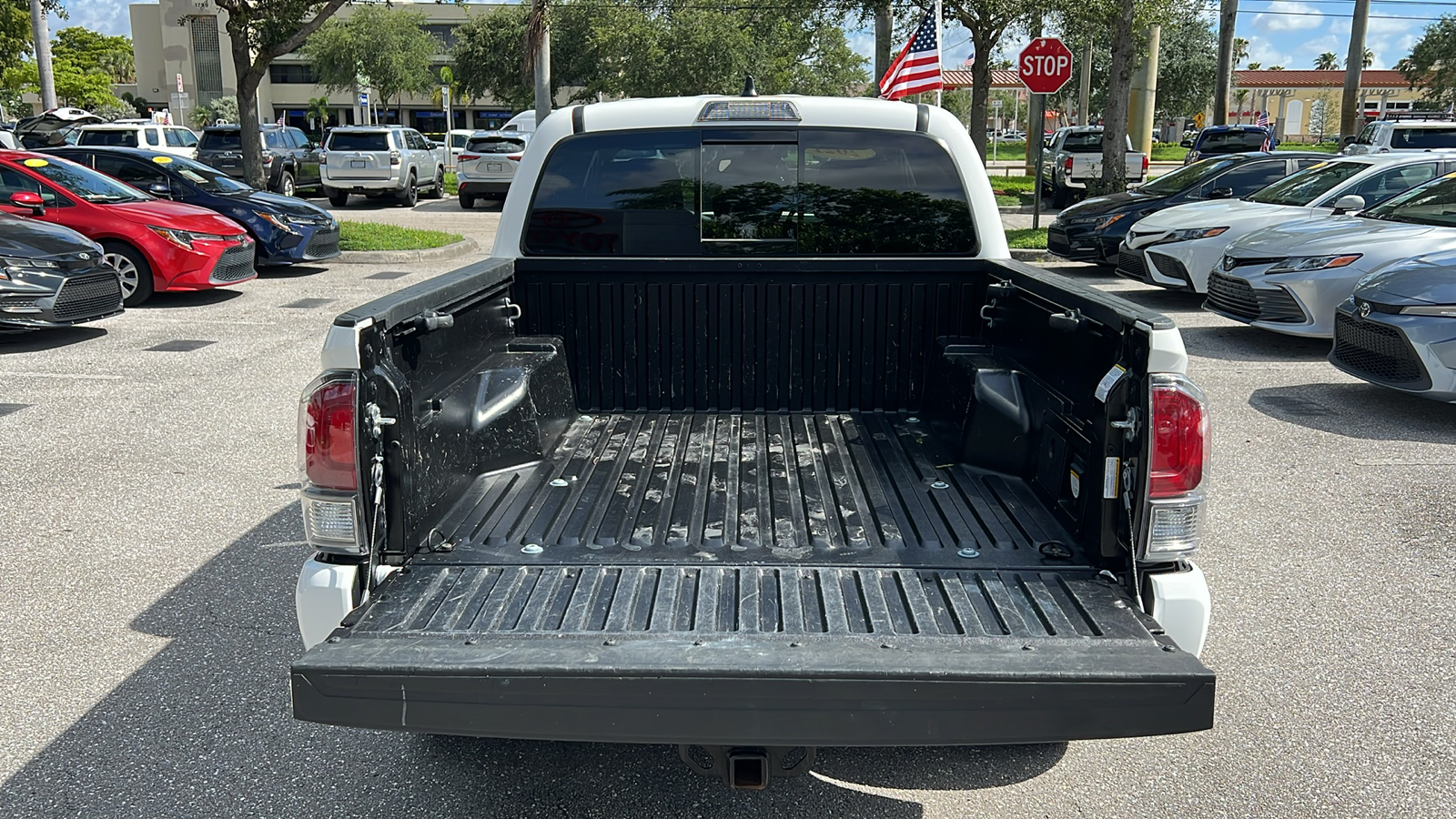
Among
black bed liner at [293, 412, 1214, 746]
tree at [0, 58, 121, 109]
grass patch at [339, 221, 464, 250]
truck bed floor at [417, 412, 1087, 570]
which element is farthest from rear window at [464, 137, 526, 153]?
tree at [0, 58, 121, 109]

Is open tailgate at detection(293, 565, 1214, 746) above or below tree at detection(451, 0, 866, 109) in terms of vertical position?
below

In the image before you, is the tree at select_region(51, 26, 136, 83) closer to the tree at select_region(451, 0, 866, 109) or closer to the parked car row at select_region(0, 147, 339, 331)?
the tree at select_region(451, 0, 866, 109)

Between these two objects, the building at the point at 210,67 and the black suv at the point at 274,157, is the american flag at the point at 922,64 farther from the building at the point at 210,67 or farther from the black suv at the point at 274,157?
the building at the point at 210,67

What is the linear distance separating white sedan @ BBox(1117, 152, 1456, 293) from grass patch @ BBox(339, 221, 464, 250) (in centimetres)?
1003

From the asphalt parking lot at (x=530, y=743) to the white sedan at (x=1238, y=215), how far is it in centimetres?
437

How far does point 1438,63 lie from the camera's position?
76000mm

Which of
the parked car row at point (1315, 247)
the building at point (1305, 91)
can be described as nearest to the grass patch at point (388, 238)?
the parked car row at point (1315, 247)

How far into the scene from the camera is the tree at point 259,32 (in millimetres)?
17062

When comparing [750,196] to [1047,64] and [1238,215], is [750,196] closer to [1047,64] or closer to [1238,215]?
[1238,215]

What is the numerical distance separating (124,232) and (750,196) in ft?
31.9

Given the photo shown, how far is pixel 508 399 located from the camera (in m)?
3.85

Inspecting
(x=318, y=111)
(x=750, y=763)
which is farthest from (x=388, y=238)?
(x=318, y=111)

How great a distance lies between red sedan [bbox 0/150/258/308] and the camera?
11747 millimetres

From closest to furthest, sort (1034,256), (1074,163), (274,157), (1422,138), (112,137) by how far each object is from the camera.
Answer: (1034,256) < (1422,138) < (112,137) < (274,157) < (1074,163)
